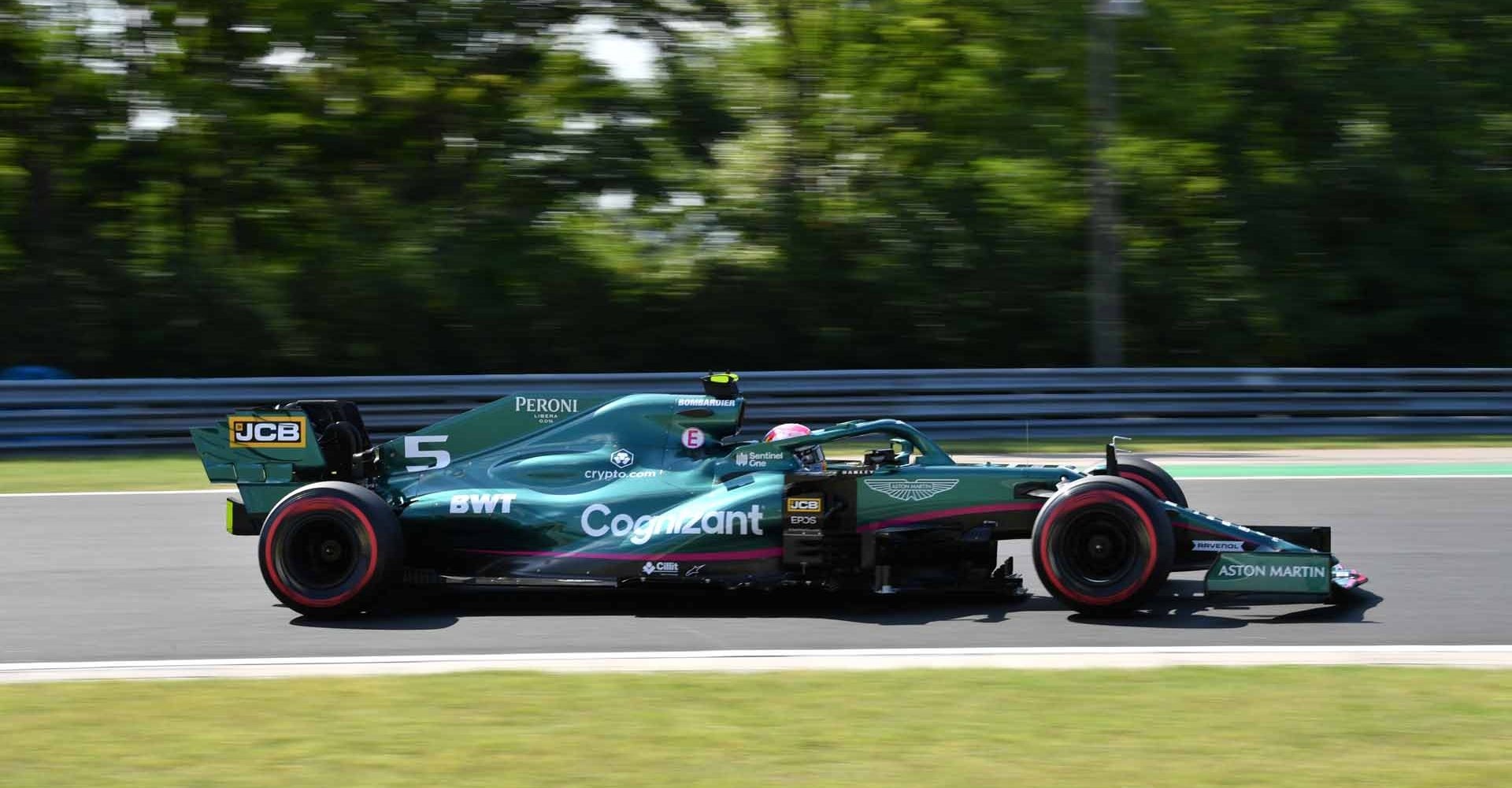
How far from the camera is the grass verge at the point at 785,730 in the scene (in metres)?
4.68

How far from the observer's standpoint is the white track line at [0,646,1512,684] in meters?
6.10

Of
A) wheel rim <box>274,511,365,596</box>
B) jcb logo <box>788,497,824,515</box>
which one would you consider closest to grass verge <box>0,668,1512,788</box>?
jcb logo <box>788,497,824,515</box>

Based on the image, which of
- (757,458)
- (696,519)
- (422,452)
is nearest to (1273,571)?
(757,458)

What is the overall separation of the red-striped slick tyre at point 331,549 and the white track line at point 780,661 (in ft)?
2.40

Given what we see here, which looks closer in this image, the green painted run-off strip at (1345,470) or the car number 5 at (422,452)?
the car number 5 at (422,452)

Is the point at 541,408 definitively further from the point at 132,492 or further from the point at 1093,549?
the point at 132,492

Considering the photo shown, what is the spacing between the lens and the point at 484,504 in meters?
Answer: 7.42

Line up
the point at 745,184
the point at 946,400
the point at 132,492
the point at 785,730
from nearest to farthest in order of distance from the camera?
the point at 785,730, the point at 132,492, the point at 946,400, the point at 745,184

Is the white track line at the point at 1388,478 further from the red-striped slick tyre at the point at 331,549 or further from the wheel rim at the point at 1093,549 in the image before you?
the red-striped slick tyre at the point at 331,549

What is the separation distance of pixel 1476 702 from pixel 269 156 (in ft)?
50.3

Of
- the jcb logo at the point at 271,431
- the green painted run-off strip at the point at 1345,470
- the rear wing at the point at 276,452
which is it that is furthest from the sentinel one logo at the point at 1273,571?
the green painted run-off strip at the point at 1345,470

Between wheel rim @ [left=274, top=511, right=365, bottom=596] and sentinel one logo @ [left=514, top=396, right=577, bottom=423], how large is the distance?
1.10 meters

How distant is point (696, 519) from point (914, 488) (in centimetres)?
101

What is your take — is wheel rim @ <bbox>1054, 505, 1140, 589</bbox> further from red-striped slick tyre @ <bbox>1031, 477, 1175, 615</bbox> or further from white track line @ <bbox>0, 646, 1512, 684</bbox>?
white track line @ <bbox>0, 646, 1512, 684</bbox>
